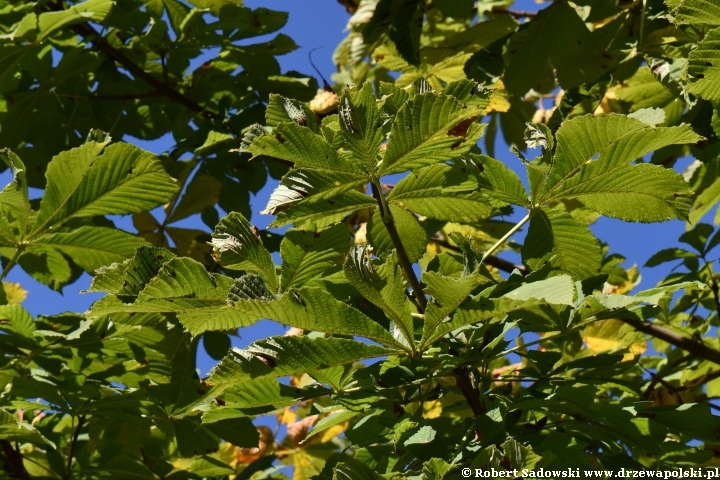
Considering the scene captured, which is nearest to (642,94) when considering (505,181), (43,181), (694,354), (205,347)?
(694,354)

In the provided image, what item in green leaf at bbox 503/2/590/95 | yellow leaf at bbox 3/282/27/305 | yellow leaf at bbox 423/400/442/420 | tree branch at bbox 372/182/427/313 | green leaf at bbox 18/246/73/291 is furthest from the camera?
yellow leaf at bbox 3/282/27/305

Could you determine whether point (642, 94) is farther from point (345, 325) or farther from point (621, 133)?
point (345, 325)

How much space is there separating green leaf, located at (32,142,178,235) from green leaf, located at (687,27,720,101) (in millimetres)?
890

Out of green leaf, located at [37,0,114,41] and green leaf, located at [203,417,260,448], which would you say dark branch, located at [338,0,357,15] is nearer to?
green leaf, located at [37,0,114,41]

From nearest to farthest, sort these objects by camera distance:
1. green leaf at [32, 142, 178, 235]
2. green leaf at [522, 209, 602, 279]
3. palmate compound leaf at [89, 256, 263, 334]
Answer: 1. palmate compound leaf at [89, 256, 263, 334]
2. green leaf at [522, 209, 602, 279]
3. green leaf at [32, 142, 178, 235]

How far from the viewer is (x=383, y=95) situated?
108 centimetres

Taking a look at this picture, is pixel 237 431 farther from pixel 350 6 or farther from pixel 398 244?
pixel 350 6

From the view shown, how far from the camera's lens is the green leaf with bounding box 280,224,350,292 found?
107 centimetres

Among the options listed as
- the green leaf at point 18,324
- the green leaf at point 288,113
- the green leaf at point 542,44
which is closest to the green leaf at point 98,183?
the green leaf at point 18,324

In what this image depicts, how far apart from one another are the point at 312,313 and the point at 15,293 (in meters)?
1.71

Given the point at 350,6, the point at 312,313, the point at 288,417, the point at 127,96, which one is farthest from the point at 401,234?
the point at 350,6

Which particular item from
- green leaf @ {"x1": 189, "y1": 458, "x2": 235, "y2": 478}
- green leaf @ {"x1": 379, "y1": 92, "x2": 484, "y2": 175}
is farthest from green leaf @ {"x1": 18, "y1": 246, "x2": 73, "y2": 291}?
green leaf @ {"x1": 379, "y1": 92, "x2": 484, "y2": 175}

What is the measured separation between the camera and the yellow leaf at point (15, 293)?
2.25 meters

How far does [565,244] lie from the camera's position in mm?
1123
